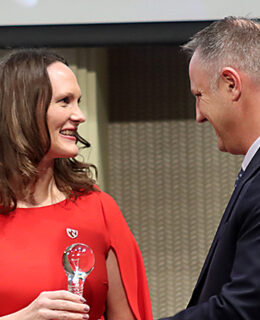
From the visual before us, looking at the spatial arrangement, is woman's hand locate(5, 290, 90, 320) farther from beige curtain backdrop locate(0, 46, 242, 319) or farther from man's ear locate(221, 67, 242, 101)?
beige curtain backdrop locate(0, 46, 242, 319)

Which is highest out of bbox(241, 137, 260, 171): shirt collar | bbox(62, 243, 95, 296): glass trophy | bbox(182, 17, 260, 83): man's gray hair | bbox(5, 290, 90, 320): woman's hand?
bbox(182, 17, 260, 83): man's gray hair

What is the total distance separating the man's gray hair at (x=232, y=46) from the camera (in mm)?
1351

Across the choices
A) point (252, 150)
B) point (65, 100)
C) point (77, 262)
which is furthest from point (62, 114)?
point (252, 150)

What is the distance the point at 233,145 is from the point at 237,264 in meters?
0.30

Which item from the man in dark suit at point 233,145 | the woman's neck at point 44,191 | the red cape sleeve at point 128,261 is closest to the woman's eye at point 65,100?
the woman's neck at point 44,191

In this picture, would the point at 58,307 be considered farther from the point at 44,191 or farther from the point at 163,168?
the point at 163,168

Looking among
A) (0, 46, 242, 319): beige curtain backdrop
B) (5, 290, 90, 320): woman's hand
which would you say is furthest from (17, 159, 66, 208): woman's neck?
(0, 46, 242, 319): beige curtain backdrop

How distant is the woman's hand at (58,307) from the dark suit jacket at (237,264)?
0.81 feet

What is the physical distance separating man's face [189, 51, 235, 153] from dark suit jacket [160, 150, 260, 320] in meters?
0.11

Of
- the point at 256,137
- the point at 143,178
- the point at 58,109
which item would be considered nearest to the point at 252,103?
the point at 256,137

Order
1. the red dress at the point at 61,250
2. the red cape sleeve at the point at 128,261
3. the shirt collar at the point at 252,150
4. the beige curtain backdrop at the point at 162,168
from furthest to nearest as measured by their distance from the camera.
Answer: the beige curtain backdrop at the point at 162,168, the red cape sleeve at the point at 128,261, the red dress at the point at 61,250, the shirt collar at the point at 252,150

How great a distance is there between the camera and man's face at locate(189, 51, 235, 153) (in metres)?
1.36

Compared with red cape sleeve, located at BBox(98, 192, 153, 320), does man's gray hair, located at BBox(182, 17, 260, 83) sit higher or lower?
higher

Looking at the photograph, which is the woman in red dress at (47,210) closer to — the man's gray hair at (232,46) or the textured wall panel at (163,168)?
the man's gray hair at (232,46)
